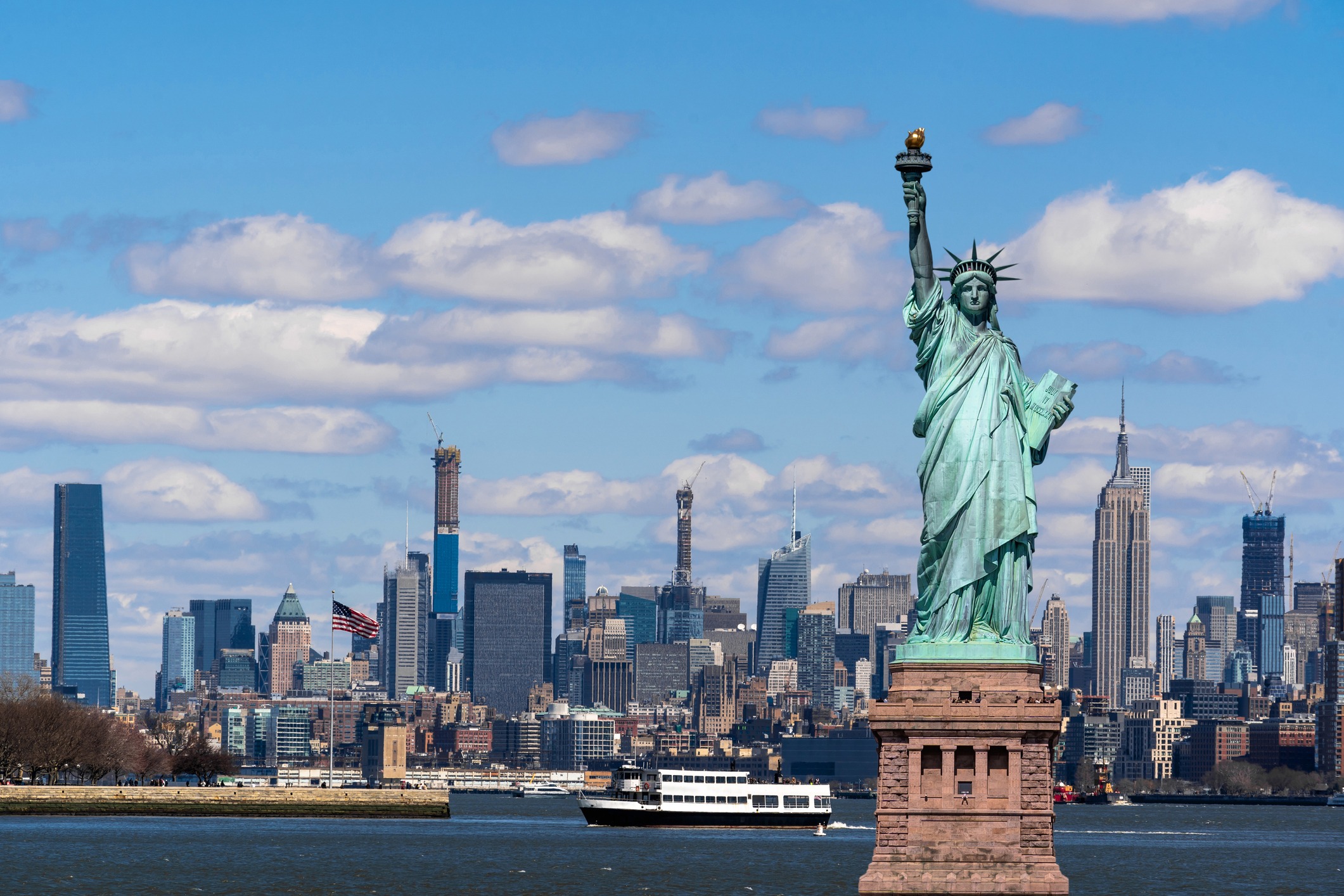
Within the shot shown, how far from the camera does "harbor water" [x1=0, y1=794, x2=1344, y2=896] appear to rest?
289ft

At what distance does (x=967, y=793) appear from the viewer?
201 feet

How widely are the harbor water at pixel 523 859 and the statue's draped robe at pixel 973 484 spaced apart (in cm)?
1953

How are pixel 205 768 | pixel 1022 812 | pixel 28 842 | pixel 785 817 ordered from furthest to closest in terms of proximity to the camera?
pixel 205 768 → pixel 785 817 → pixel 28 842 → pixel 1022 812

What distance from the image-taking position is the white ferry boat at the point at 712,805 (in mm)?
162625

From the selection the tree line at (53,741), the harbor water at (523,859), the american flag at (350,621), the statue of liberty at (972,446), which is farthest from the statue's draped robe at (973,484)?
the tree line at (53,741)

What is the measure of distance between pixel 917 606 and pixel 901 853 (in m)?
6.21

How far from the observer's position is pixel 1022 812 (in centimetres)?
6081

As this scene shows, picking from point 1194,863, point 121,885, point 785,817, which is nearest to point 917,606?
point 121,885

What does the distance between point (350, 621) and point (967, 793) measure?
85.6 m

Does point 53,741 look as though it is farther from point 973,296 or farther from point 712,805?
point 973,296

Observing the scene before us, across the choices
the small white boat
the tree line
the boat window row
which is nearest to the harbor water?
the boat window row

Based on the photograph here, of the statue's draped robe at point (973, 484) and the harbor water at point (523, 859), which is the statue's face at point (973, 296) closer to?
the statue's draped robe at point (973, 484)

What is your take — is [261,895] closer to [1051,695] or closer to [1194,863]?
[1051,695]

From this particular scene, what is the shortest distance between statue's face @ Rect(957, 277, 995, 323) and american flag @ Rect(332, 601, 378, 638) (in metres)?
81.7
